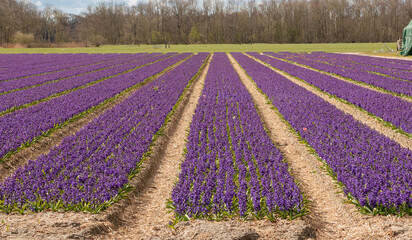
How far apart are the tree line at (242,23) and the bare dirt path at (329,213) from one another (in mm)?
116779

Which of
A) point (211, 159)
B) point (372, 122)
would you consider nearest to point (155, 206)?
point (211, 159)

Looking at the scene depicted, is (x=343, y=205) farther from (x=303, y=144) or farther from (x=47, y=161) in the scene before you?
(x=47, y=161)

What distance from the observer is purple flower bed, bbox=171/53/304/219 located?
589 centimetres

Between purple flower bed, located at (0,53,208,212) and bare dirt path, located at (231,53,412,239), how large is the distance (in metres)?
3.78

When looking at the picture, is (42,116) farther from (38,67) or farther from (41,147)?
(38,67)

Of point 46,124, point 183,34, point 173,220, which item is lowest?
point 173,220

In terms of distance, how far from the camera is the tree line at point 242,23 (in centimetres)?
12200

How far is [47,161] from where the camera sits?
8008 mm

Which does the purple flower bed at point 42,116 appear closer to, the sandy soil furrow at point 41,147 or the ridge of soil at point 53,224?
the sandy soil furrow at point 41,147

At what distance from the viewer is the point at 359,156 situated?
7.98 metres

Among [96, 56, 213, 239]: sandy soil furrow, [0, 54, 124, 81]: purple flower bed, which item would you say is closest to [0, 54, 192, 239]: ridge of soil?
[96, 56, 213, 239]: sandy soil furrow

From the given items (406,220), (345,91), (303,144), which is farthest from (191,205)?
(345,91)

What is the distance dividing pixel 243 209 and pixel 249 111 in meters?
8.13

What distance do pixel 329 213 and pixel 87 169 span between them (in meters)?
5.17
